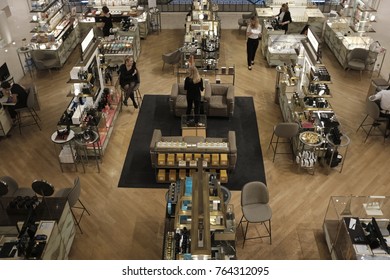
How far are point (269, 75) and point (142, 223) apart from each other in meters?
6.52

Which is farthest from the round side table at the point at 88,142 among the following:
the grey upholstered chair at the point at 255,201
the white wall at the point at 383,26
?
the white wall at the point at 383,26

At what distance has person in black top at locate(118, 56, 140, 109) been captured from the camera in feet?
30.6

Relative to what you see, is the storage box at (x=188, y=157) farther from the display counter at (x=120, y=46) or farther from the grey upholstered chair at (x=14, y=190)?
the display counter at (x=120, y=46)

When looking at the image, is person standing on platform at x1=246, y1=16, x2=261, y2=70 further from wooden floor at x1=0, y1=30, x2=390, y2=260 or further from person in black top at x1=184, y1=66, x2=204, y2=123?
person in black top at x1=184, y1=66, x2=204, y2=123

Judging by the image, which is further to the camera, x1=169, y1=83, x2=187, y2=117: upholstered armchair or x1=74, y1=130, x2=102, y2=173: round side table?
x1=169, y1=83, x2=187, y2=117: upholstered armchair

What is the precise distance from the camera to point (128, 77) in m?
9.41

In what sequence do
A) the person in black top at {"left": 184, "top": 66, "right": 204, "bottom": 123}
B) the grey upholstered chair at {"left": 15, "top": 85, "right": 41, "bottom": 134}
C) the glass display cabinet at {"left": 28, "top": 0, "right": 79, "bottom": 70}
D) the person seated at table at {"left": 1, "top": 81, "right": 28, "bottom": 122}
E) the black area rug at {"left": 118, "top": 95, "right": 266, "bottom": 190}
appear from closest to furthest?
the black area rug at {"left": 118, "top": 95, "right": 266, "bottom": 190}
the person in black top at {"left": 184, "top": 66, "right": 204, "bottom": 123}
the person seated at table at {"left": 1, "top": 81, "right": 28, "bottom": 122}
the grey upholstered chair at {"left": 15, "top": 85, "right": 41, "bottom": 134}
the glass display cabinet at {"left": 28, "top": 0, "right": 79, "bottom": 70}

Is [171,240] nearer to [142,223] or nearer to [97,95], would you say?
[142,223]

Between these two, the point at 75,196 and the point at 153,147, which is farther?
the point at 153,147

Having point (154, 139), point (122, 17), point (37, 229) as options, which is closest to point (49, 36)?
point (122, 17)

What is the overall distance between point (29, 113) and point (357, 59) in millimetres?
9097

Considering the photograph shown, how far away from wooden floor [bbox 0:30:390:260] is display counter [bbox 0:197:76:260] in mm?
557

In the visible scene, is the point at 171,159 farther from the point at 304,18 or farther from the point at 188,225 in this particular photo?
the point at 304,18

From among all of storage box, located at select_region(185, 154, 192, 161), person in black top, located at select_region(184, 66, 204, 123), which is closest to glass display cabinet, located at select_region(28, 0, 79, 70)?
person in black top, located at select_region(184, 66, 204, 123)
